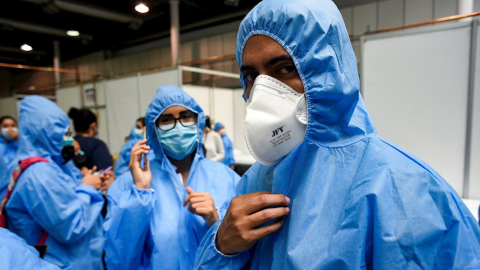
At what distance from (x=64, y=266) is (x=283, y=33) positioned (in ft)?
6.10

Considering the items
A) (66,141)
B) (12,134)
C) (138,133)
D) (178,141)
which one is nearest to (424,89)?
(178,141)

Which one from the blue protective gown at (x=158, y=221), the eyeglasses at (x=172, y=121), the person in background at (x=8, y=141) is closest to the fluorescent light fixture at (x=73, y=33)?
the person in background at (x=8, y=141)

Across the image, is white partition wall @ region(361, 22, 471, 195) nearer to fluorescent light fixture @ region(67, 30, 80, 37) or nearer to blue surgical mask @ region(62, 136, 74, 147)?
blue surgical mask @ region(62, 136, 74, 147)

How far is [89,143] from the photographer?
2859mm

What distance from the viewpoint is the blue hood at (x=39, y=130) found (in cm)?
184

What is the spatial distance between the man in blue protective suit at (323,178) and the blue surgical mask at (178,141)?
0.84 m

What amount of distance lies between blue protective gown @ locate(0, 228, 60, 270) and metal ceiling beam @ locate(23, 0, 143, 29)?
524 cm

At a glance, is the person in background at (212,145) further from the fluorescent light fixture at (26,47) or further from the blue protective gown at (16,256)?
the fluorescent light fixture at (26,47)

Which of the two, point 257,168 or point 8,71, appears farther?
point 8,71

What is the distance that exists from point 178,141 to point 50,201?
0.82 meters

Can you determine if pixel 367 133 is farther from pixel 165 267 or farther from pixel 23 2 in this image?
pixel 23 2

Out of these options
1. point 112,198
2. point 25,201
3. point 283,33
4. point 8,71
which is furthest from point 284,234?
point 8,71

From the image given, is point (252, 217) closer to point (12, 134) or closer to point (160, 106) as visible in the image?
point (160, 106)

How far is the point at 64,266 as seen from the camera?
1.61 m
